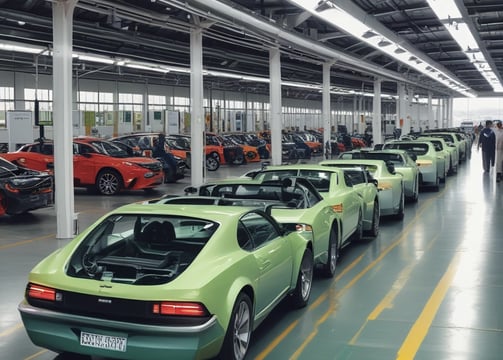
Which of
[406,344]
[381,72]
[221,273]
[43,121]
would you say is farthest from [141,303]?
[381,72]

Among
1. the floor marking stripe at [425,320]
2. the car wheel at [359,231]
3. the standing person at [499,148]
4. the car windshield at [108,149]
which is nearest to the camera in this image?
the floor marking stripe at [425,320]

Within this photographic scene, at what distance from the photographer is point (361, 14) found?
47.0 ft

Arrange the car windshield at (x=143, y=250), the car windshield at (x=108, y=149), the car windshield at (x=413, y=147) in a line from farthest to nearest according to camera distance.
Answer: the car windshield at (x=413, y=147) < the car windshield at (x=108, y=149) < the car windshield at (x=143, y=250)

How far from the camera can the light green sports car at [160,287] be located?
4195mm

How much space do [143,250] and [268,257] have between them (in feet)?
3.50

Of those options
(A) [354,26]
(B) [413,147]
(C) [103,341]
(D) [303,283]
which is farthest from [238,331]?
(B) [413,147]

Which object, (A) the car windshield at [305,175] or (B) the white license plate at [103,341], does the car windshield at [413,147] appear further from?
(B) the white license plate at [103,341]

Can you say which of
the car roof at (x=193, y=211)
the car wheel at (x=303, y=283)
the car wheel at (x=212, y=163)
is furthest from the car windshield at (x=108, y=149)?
the car roof at (x=193, y=211)

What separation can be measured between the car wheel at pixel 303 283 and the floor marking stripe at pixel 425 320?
1.16 m

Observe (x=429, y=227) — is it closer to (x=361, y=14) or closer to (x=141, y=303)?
(x=361, y=14)

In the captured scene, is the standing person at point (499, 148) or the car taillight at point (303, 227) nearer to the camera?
the car taillight at point (303, 227)

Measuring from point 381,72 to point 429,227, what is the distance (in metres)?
18.1

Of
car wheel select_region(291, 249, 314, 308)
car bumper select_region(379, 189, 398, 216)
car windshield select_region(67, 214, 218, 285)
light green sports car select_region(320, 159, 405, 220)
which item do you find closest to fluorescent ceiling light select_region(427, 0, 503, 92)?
light green sports car select_region(320, 159, 405, 220)

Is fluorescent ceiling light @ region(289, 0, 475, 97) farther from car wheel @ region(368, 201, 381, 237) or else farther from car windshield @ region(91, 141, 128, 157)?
car windshield @ region(91, 141, 128, 157)
